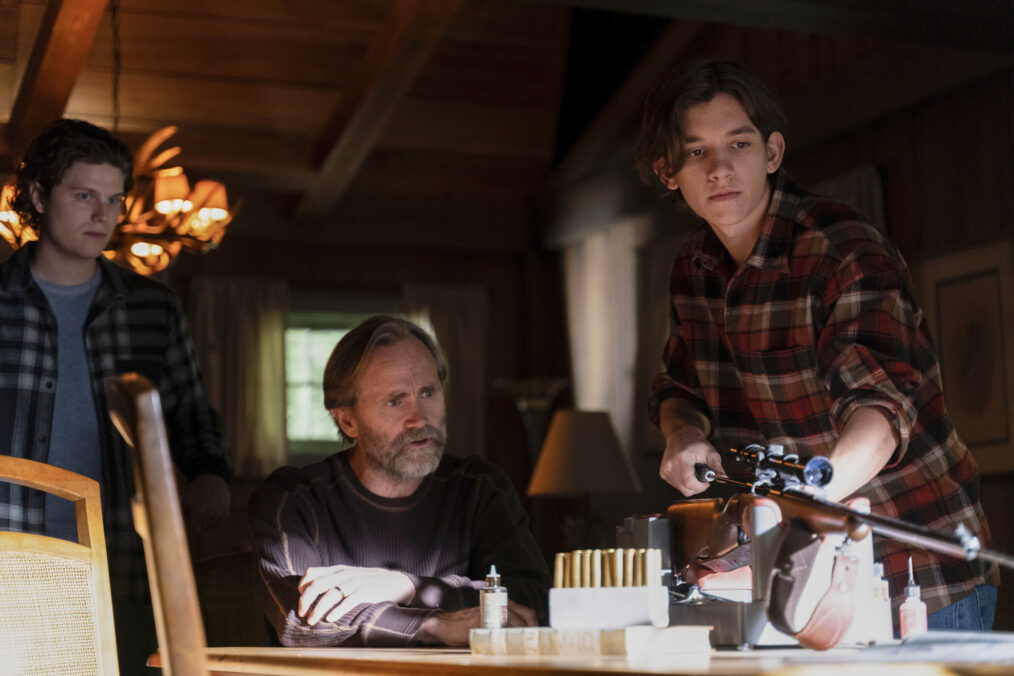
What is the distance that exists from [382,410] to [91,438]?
0.73 metres

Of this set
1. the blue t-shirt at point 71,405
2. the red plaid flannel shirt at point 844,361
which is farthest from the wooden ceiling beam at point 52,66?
the red plaid flannel shirt at point 844,361

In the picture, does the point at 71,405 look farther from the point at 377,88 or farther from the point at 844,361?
the point at 377,88

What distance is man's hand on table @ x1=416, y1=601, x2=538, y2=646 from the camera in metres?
1.76

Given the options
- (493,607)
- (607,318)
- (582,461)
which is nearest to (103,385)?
(493,607)

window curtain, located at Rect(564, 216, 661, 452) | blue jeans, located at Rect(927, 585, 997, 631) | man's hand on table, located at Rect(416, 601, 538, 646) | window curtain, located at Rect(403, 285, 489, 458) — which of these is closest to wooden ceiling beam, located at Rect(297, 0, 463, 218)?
window curtain, located at Rect(403, 285, 489, 458)

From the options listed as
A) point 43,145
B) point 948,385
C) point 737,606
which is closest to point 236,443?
point 948,385

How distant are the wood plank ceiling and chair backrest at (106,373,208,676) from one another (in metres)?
2.24

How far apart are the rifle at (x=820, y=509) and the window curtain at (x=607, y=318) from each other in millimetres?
5505

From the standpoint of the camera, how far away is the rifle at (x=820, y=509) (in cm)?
112

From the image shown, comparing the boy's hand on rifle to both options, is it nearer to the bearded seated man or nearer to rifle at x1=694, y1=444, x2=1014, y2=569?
rifle at x1=694, y1=444, x2=1014, y2=569

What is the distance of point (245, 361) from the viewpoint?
7391mm

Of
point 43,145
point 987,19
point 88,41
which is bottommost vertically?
point 43,145

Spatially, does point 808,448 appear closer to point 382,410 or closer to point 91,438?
point 382,410

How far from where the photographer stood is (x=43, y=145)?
2693mm
